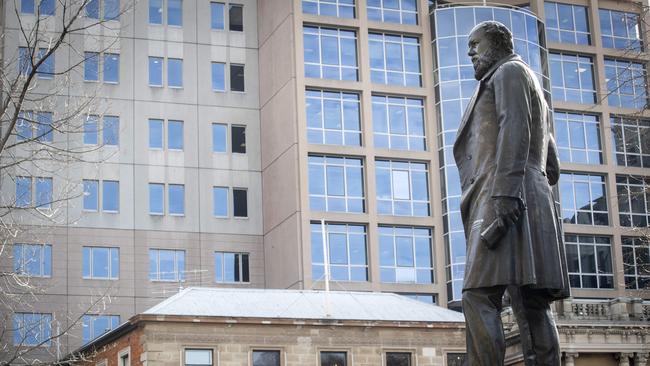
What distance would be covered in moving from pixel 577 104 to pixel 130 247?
1162 inches

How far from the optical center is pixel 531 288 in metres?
11.6

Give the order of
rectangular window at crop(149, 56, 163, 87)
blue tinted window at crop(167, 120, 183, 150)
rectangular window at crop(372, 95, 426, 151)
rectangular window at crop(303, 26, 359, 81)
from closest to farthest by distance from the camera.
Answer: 1. rectangular window at crop(303, 26, 359, 81)
2. rectangular window at crop(372, 95, 426, 151)
3. blue tinted window at crop(167, 120, 183, 150)
4. rectangular window at crop(149, 56, 163, 87)

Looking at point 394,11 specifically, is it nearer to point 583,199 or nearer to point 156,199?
point 583,199

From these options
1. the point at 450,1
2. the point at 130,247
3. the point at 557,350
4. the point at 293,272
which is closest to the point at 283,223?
the point at 293,272

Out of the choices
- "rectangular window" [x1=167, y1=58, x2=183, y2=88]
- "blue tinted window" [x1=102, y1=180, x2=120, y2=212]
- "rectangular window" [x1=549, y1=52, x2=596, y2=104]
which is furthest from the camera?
"rectangular window" [x1=549, y1=52, x2=596, y2=104]

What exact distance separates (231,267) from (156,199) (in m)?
6.20

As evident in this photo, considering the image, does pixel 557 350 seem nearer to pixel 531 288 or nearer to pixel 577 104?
pixel 531 288

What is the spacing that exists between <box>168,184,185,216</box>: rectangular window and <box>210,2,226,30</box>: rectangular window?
10.9 m

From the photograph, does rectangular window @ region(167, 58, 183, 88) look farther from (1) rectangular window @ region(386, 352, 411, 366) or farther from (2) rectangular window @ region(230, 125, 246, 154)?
(1) rectangular window @ region(386, 352, 411, 366)

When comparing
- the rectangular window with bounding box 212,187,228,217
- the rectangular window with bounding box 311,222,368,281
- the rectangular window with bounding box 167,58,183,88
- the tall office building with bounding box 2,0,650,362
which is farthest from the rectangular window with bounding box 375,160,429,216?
the rectangular window with bounding box 167,58,183,88

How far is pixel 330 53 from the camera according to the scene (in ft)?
255

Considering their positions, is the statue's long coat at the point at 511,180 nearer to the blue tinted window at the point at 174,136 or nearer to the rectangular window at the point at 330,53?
the rectangular window at the point at 330,53

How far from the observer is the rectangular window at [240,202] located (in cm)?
8056

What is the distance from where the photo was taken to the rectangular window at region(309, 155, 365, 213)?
7488cm
